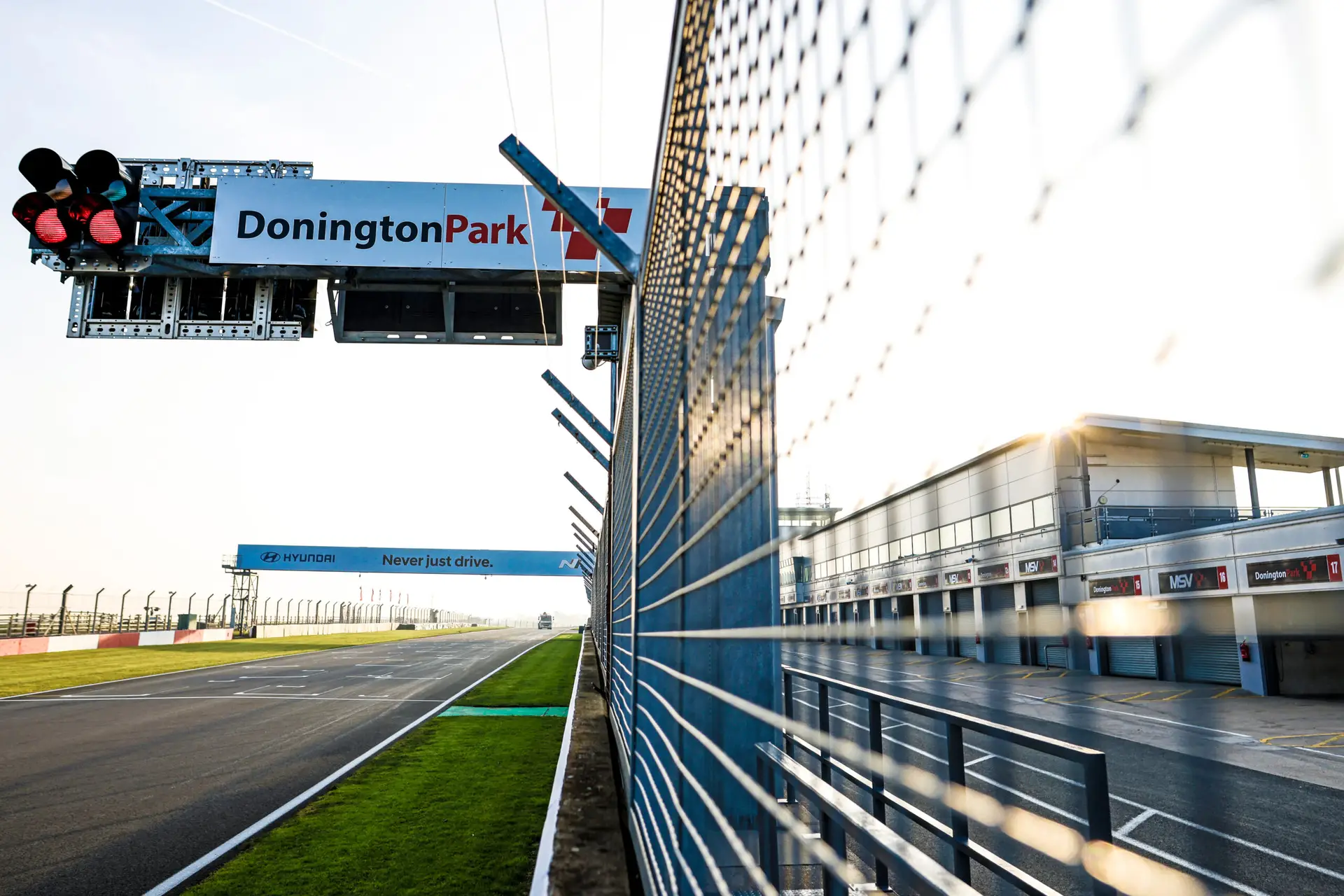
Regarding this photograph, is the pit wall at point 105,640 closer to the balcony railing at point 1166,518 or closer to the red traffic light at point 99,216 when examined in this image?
the red traffic light at point 99,216

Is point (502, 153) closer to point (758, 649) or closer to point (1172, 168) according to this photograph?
point (758, 649)

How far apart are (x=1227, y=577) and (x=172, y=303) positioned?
51.0 ft

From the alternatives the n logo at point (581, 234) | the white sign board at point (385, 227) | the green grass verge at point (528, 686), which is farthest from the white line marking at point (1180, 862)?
the white sign board at point (385, 227)

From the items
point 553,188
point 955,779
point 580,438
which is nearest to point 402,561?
point 580,438

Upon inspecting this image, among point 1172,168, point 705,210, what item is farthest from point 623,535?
point 1172,168

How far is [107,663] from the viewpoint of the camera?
87.6 ft

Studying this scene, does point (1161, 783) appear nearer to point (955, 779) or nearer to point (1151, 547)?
point (955, 779)

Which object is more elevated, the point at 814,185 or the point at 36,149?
the point at 36,149

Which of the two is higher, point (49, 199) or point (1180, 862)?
point (49, 199)

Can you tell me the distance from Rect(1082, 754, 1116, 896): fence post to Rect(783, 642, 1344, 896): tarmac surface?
0.56 feet

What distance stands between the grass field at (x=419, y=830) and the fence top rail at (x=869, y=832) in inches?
→ 141

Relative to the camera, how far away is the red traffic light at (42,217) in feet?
18.2

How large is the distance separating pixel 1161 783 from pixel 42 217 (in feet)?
39.1

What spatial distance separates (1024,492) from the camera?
1687 mm
